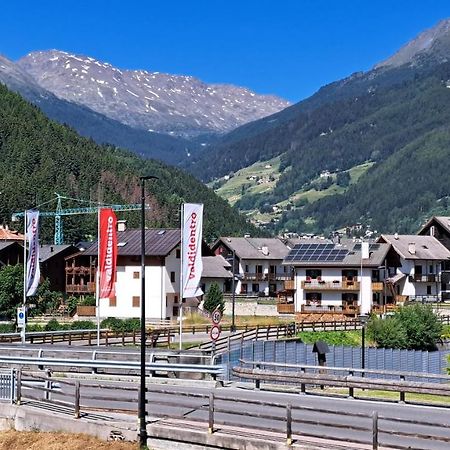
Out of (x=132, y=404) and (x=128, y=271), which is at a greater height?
(x=128, y=271)

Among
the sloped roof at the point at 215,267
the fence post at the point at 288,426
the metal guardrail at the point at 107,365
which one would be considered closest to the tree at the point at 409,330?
the metal guardrail at the point at 107,365

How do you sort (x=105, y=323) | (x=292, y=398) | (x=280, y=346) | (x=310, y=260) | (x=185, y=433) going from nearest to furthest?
(x=185, y=433) < (x=292, y=398) < (x=280, y=346) < (x=105, y=323) < (x=310, y=260)

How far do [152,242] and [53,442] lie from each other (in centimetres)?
6618

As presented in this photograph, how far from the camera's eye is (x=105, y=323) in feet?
266

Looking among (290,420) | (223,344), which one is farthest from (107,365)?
(290,420)

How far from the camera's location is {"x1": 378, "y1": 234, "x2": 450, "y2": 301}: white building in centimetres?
10775

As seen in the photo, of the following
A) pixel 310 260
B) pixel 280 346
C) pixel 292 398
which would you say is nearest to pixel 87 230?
pixel 310 260

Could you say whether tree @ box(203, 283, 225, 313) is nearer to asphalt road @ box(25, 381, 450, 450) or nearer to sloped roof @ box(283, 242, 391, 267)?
sloped roof @ box(283, 242, 391, 267)

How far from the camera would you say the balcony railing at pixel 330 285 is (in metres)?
95.9

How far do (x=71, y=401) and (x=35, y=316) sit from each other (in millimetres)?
62401

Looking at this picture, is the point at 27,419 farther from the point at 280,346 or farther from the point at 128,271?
the point at 128,271

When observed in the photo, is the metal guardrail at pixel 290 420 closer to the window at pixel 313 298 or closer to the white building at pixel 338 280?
the white building at pixel 338 280

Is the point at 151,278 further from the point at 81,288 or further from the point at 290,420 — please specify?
the point at 290,420

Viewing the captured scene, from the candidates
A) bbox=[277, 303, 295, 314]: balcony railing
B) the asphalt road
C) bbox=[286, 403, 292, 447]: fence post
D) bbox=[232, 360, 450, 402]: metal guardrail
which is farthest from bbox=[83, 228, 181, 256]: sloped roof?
bbox=[286, 403, 292, 447]: fence post
